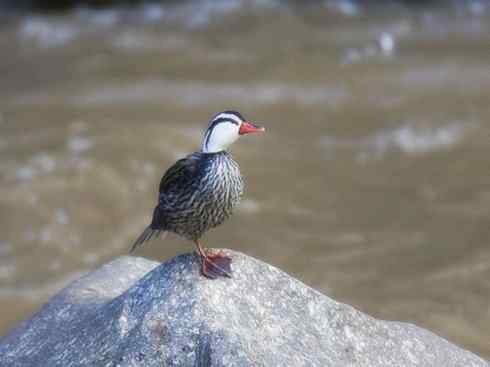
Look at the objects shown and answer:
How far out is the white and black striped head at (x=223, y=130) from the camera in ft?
16.9

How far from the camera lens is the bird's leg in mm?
5074

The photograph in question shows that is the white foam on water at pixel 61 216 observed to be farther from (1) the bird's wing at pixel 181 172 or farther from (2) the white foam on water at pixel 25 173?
(1) the bird's wing at pixel 181 172

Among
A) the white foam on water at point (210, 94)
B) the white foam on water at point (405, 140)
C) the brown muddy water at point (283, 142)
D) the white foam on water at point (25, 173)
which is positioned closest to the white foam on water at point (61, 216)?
the brown muddy water at point (283, 142)

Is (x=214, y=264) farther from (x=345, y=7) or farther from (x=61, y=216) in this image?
(x=345, y=7)

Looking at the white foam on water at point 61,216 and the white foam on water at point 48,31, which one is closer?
the white foam on water at point 61,216

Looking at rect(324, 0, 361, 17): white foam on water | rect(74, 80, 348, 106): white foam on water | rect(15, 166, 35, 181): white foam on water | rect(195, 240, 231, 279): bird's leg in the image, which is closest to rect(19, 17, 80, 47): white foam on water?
rect(74, 80, 348, 106): white foam on water

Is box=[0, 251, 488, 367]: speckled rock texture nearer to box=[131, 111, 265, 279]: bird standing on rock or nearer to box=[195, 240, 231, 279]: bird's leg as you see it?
box=[195, 240, 231, 279]: bird's leg

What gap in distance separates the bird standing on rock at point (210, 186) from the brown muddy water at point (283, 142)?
182 inches

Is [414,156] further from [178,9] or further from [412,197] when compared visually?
[178,9]

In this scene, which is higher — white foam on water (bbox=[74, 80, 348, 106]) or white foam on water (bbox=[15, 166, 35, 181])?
white foam on water (bbox=[74, 80, 348, 106])

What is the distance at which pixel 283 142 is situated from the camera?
45.4ft

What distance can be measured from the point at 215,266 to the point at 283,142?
882 cm

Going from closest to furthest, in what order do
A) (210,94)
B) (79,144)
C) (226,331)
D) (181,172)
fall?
1. (226,331)
2. (181,172)
3. (79,144)
4. (210,94)

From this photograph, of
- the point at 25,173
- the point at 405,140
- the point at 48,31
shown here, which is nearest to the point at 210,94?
the point at 405,140
